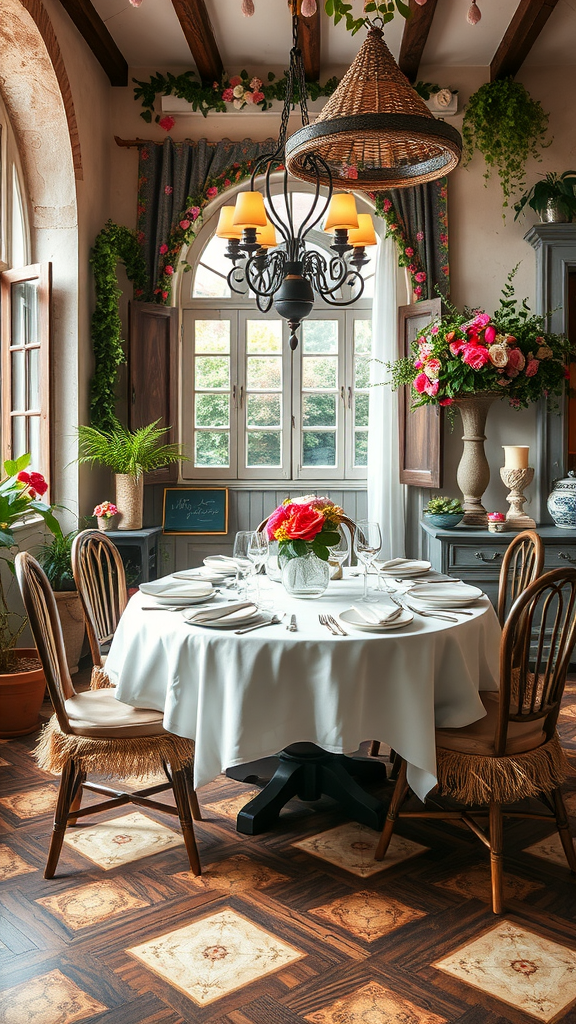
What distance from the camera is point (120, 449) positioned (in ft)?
15.0

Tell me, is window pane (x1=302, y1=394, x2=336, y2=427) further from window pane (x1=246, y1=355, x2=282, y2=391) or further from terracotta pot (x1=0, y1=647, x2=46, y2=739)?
terracotta pot (x1=0, y1=647, x2=46, y2=739)

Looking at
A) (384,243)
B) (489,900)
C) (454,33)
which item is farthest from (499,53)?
(489,900)

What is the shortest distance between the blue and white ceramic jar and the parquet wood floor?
2.15m

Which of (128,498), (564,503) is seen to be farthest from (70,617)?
(564,503)

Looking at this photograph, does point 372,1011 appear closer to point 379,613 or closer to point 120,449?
point 379,613

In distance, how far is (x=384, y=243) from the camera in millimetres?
5008

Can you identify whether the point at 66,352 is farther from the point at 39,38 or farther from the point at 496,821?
the point at 496,821

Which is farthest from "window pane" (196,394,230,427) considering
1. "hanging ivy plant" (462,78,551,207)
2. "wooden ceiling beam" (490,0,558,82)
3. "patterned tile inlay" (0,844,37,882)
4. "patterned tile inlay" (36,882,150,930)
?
"patterned tile inlay" (36,882,150,930)

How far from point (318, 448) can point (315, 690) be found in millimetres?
3206

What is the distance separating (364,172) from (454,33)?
8.22ft

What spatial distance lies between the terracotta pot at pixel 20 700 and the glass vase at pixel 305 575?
4.67ft

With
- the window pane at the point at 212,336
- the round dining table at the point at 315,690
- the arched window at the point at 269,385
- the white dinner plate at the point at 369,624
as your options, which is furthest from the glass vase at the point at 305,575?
the window pane at the point at 212,336

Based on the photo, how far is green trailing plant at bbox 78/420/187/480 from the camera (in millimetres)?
4535

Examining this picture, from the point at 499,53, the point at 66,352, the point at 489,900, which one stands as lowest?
the point at 489,900
